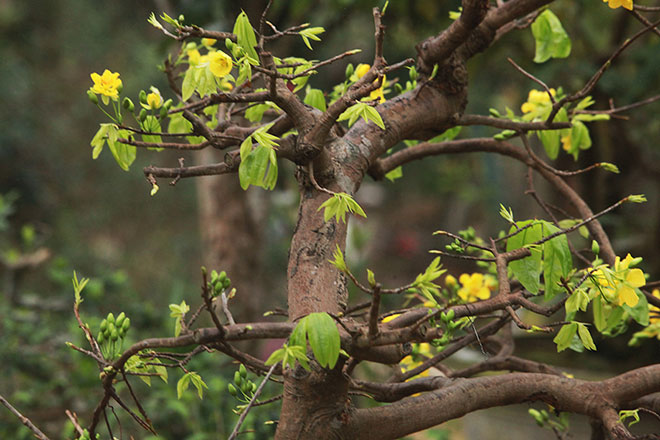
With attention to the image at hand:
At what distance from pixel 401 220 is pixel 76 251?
5.50 metres

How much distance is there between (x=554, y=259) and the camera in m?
Answer: 0.80

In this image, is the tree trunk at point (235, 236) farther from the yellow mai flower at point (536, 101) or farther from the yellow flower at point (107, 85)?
the yellow flower at point (107, 85)

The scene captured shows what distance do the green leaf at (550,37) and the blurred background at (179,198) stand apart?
0.68 metres

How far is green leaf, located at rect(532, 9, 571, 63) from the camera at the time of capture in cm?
119

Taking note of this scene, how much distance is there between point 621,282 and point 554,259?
9 cm

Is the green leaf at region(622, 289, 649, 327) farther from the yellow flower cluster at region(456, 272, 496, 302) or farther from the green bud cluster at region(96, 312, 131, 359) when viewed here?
the green bud cluster at region(96, 312, 131, 359)

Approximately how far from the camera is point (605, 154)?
3.11m

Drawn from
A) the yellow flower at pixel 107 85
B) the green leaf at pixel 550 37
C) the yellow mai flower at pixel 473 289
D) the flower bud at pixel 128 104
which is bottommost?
the yellow mai flower at pixel 473 289

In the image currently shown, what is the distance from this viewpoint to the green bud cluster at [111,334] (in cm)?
82

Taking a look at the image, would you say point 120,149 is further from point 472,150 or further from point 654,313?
point 654,313

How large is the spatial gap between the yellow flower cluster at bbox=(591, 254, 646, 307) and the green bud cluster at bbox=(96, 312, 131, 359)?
1.99ft

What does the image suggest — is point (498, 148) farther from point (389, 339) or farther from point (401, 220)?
point (401, 220)

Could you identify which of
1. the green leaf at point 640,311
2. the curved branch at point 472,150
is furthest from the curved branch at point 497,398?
the curved branch at point 472,150

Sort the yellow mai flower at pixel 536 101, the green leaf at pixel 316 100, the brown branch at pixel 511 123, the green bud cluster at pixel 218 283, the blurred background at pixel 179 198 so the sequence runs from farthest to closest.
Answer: the blurred background at pixel 179 198, the yellow mai flower at pixel 536 101, the brown branch at pixel 511 123, the green leaf at pixel 316 100, the green bud cluster at pixel 218 283
